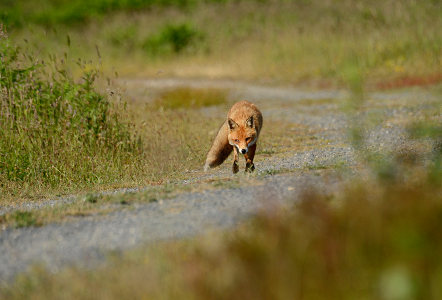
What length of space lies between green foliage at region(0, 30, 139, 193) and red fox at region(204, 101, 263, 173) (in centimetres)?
140

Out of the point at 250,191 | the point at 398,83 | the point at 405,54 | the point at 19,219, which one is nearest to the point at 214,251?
the point at 250,191

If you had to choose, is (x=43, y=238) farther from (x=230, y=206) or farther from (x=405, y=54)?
(x=405, y=54)

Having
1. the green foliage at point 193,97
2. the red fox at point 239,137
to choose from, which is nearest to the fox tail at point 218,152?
the red fox at point 239,137

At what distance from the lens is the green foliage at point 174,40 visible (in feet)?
94.9

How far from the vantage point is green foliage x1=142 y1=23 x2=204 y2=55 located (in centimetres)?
2894

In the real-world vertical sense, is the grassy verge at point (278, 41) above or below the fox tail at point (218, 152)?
above

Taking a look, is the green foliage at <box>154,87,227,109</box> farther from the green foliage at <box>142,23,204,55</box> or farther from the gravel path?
the gravel path

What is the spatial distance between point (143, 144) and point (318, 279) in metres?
7.43


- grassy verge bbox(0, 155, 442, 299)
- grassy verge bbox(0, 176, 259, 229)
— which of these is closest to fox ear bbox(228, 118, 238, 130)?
grassy verge bbox(0, 176, 259, 229)

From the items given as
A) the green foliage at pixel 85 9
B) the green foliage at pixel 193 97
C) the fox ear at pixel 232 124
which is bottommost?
the green foliage at pixel 193 97

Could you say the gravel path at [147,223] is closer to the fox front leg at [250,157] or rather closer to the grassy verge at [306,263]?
the grassy verge at [306,263]

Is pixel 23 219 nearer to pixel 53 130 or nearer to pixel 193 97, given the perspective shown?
pixel 53 130

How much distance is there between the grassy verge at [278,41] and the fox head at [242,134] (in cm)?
1053

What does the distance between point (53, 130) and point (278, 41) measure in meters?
17.4
